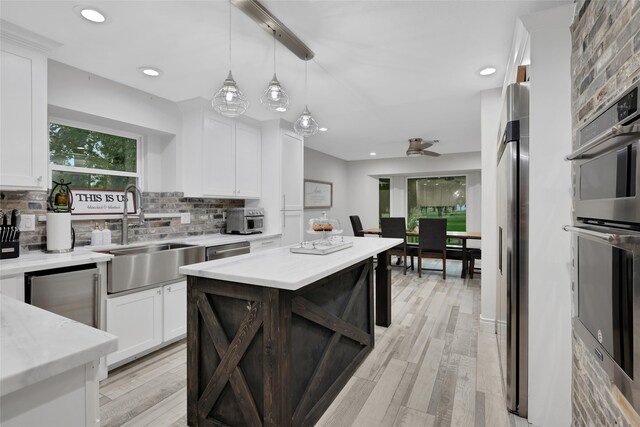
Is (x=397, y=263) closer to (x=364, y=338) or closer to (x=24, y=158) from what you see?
(x=364, y=338)

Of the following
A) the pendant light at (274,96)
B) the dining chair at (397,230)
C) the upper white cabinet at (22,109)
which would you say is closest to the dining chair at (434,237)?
the dining chair at (397,230)

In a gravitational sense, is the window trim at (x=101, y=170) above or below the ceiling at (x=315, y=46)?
below

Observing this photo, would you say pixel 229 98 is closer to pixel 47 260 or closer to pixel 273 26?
pixel 273 26

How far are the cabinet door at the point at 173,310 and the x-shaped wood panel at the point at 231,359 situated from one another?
1.23m

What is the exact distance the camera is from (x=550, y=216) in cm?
177

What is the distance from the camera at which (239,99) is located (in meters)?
2.03

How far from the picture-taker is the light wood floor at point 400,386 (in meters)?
1.92

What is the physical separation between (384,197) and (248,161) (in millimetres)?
4841

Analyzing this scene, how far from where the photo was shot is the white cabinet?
13.3 feet

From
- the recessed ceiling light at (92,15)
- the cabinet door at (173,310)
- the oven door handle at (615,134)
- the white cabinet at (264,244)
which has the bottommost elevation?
the cabinet door at (173,310)

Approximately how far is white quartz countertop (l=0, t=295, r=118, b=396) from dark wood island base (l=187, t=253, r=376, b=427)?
0.85 metres

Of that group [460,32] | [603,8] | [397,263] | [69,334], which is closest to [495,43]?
[460,32]

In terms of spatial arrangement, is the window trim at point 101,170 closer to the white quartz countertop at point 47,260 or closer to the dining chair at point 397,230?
the white quartz countertop at point 47,260

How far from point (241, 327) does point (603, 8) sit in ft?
7.13
